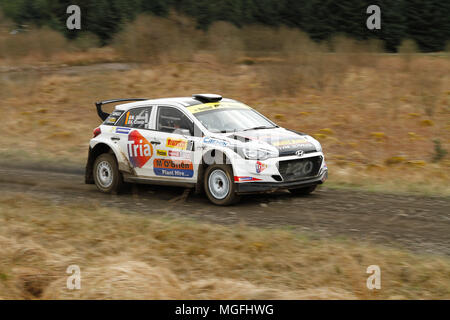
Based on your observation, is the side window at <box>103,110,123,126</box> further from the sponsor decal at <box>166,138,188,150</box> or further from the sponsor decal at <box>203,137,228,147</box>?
the sponsor decal at <box>203,137,228,147</box>

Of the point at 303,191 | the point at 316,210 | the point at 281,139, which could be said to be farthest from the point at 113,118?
the point at 316,210

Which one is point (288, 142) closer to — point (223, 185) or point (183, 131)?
point (223, 185)

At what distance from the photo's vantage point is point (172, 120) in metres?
11.1

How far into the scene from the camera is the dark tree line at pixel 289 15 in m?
37.6

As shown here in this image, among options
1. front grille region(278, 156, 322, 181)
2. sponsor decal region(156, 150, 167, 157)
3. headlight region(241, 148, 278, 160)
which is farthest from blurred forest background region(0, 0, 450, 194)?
sponsor decal region(156, 150, 167, 157)

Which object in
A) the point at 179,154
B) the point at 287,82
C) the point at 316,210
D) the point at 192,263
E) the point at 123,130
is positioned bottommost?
the point at 192,263

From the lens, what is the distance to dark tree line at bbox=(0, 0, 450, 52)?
37.6m

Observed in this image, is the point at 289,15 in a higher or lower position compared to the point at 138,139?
higher

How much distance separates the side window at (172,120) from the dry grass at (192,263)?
2060 millimetres

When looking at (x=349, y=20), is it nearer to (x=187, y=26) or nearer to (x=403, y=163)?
(x=187, y=26)

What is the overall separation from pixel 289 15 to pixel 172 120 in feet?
110

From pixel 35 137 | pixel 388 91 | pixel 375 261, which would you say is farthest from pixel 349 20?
pixel 375 261

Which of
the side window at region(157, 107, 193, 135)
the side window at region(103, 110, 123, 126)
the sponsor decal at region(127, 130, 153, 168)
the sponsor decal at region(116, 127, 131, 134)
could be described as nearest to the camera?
the side window at region(157, 107, 193, 135)

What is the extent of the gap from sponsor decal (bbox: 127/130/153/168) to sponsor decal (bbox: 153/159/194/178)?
0.23 m
